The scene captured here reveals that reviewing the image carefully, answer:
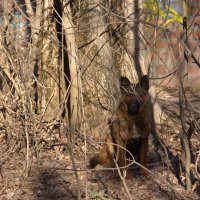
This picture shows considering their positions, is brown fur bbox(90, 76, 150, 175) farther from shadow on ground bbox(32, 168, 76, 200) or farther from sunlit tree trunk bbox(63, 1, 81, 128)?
sunlit tree trunk bbox(63, 1, 81, 128)

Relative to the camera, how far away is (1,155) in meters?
6.63

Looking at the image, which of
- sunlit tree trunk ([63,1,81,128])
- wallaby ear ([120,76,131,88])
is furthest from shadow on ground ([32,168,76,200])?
wallaby ear ([120,76,131,88])

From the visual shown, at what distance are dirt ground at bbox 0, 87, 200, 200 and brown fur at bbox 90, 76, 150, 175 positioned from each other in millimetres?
197

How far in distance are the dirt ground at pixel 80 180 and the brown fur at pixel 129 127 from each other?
0.65 feet

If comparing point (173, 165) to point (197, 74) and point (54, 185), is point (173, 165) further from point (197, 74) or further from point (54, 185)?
point (197, 74)

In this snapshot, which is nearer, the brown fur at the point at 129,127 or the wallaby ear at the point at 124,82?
the wallaby ear at the point at 124,82

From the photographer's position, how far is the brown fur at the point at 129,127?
5746mm

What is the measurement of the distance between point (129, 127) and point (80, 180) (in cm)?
98

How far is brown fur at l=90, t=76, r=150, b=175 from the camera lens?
575 centimetres

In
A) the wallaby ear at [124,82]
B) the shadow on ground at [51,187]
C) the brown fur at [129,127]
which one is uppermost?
the wallaby ear at [124,82]

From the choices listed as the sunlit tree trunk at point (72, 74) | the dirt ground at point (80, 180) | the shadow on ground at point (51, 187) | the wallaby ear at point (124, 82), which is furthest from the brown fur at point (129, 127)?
the sunlit tree trunk at point (72, 74)

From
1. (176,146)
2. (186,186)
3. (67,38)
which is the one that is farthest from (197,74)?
(186,186)

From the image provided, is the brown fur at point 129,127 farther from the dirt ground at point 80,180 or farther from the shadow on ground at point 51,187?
the shadow on ground at point 51,187

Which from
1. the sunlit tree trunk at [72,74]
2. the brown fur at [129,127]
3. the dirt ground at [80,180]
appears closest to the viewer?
the dirt ground at [80,180]
